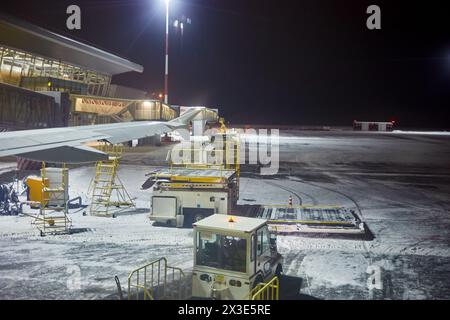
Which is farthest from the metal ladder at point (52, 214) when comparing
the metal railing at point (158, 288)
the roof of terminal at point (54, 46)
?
the roof of terminal at point (54, 46)

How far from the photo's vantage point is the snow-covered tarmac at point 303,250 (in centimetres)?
1095

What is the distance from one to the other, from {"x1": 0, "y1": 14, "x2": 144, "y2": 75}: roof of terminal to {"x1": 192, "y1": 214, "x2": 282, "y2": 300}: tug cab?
33521mm

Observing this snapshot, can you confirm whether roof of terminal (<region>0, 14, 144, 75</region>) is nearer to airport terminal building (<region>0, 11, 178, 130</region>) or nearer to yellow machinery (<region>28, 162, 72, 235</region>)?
airport terminal building (<region>0, 11, 178, 130</region>)

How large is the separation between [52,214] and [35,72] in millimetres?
35433

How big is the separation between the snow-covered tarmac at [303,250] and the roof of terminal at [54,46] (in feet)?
67.6

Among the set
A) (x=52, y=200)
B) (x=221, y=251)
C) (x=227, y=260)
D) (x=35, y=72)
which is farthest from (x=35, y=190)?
(x=35, y=72)

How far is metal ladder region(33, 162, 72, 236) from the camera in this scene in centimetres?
1608

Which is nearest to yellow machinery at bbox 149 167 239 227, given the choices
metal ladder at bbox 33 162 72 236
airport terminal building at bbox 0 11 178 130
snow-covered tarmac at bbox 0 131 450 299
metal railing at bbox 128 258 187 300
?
snow-covered tarmac at bbox 0 131 450 299

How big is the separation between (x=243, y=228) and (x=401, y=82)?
4813 inches

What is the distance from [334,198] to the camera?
22.7m

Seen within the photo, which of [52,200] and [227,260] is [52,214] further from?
[227,260]

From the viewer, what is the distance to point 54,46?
152 feet

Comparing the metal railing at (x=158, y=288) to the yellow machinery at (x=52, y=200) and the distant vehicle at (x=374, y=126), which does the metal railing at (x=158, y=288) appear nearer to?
the yellow machinery at (x=52, y=200)
